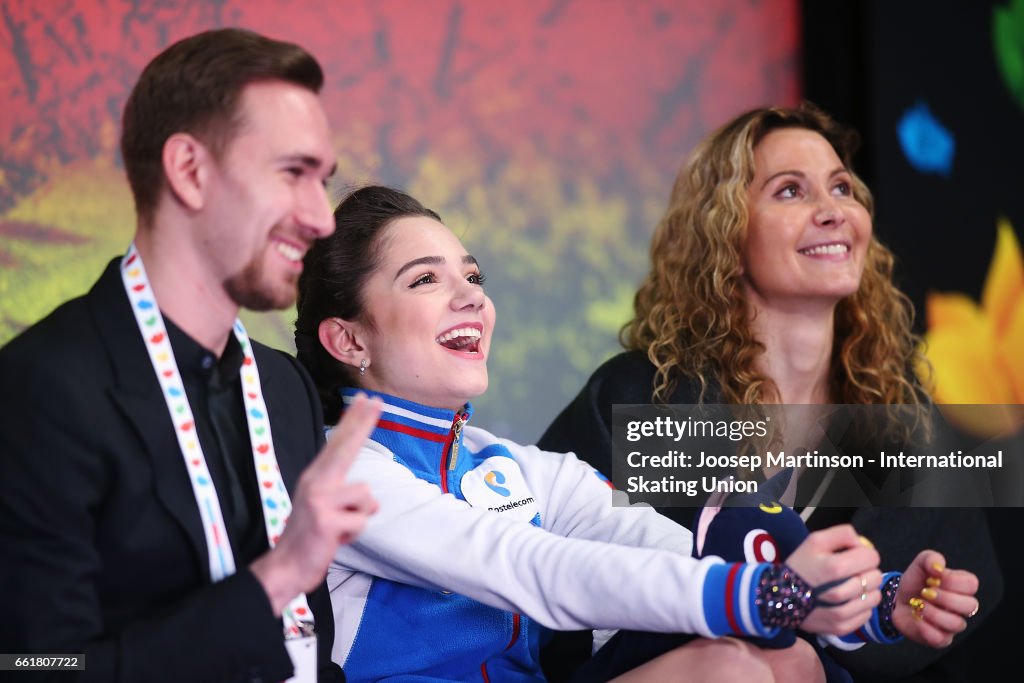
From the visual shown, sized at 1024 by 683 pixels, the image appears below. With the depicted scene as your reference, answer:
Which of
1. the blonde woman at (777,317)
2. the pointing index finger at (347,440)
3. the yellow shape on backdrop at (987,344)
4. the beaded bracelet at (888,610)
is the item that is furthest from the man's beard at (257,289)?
the yellow shape on backdrop at (987,344)

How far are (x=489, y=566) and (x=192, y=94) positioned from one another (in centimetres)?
73

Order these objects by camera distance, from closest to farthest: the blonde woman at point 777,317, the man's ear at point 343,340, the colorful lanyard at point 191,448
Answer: the colorful lanyard at point 191,448 < the man's ear at point 343,340 < the blonde woman at point 777,317

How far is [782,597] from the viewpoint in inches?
61.6

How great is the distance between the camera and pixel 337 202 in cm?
223

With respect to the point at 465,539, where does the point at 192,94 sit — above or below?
above

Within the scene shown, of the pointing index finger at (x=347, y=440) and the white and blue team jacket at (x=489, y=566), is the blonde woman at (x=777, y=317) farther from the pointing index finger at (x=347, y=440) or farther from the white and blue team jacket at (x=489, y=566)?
the pointing index finger at (x=347, y=440)

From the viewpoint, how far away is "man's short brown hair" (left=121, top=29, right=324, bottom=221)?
1.44m

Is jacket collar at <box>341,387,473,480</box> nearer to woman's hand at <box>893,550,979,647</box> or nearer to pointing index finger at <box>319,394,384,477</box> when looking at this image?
pointing index finger at <box>319,394,384,477</box>

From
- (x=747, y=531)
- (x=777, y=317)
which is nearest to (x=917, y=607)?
(x=747, y=531)

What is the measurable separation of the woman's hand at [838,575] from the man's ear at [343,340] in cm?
80

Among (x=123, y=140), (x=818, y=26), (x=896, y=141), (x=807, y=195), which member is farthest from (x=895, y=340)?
(x=123, y=140)

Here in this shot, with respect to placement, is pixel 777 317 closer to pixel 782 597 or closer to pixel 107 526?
pixel 782 597

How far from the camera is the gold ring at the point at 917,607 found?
187cm

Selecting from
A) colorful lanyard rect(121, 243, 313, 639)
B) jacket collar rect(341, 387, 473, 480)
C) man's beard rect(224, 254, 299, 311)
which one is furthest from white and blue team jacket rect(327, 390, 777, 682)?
man's beard rect(224, 254, 299, 311)
